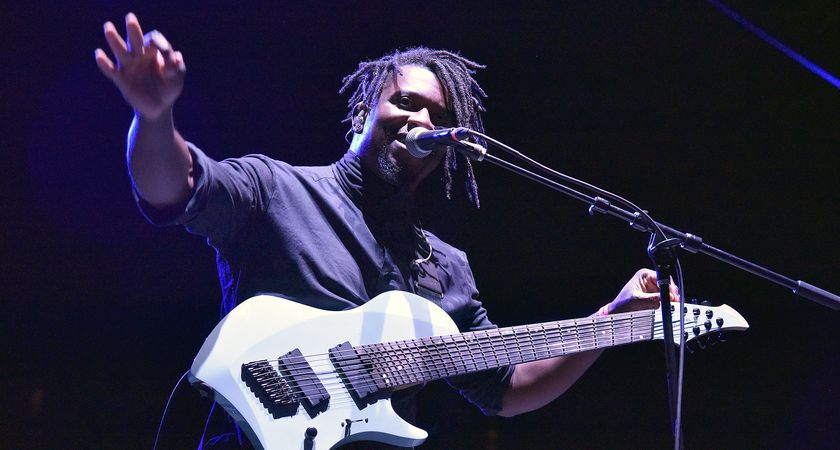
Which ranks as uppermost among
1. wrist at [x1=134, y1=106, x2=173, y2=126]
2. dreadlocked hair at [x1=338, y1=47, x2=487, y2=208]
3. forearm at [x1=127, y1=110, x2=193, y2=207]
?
dreadlocked hair at [x1=338, y1=47, x2=487, y2=208]

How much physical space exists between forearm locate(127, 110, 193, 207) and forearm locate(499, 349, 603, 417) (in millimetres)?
1683

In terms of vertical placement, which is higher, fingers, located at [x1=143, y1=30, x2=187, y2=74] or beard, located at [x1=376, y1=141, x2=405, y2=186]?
fingers, located at [x1=143, y1=30, x2=187, y2=74]

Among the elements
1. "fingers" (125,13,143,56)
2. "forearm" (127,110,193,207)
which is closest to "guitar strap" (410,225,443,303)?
"forearm" (127,110,193,207)

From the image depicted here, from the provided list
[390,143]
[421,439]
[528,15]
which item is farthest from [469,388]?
[528,15]

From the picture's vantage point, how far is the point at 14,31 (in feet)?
12.0

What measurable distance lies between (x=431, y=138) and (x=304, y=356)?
2.76 ft

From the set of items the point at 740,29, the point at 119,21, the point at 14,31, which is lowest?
the point at 14,31

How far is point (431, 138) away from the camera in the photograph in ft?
8.07

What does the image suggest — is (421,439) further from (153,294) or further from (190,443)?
(153,294)

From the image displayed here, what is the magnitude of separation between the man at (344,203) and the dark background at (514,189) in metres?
0.85

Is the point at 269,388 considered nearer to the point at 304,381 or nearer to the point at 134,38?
the point at 304,381

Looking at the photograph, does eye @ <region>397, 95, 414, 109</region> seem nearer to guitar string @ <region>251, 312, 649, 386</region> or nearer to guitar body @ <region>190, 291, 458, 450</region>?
guitar body @ <region>190, 291, 458, 450</region>

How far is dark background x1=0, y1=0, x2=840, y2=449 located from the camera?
12.8ft

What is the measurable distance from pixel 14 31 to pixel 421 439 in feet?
9.72
